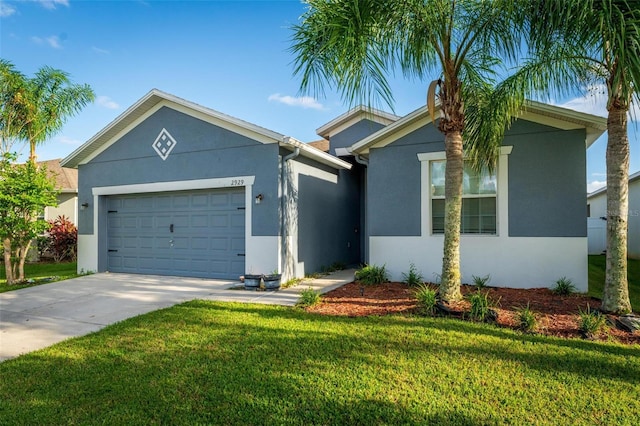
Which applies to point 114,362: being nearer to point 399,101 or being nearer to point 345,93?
point 345,93

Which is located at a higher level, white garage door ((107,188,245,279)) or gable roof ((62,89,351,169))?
gable roof ((62,89,351,169))

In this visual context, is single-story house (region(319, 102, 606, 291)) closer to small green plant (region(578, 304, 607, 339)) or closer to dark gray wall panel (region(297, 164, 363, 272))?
dark gray wall panel (region(297, 164, 363, 272))

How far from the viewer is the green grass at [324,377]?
3027 mm

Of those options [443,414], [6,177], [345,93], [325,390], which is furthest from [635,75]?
[6,177]

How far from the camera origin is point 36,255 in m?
16.1

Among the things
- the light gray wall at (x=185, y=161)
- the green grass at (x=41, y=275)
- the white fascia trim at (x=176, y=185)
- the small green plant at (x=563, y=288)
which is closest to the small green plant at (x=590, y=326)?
the small green plant at (x=563, y=288)

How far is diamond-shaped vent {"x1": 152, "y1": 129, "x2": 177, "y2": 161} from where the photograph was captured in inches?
400

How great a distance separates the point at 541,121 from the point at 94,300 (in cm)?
1052

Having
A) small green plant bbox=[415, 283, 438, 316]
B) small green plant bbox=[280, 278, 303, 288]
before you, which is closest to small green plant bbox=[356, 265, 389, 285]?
small green plant bbox=[280, 278, 303, 288]

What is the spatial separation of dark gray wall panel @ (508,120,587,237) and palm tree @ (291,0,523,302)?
244cm

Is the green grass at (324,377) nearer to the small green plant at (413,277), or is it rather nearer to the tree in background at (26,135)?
the small green plant at (413,277)

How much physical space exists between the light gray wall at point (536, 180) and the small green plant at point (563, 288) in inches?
40.7

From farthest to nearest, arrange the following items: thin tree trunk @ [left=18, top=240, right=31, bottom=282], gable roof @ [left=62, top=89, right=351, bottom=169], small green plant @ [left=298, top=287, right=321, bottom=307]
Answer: thin tree trunk @ [left=18, top=240, right=31, bottom=282] → gable roof @ [left=62, top=89, right=351, bottom=169] → small green plant @ [left=298, top=287, right=321, bottom=307]

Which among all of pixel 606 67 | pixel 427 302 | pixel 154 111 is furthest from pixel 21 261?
pixel 606 67
